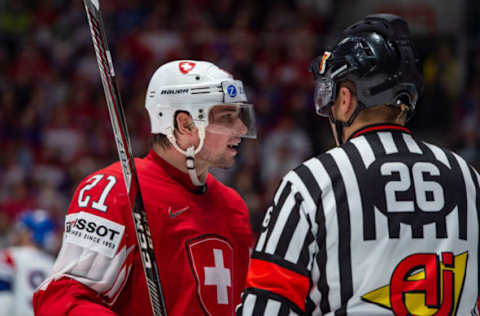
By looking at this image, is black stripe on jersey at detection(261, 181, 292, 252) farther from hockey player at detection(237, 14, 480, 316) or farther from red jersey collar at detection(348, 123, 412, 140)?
red jersey collar at detection(348, 123, 412, 140)

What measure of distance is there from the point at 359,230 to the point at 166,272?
813mm

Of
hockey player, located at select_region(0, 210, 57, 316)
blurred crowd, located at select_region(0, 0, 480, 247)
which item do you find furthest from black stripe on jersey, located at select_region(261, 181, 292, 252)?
blurred crowd, located at select_region(0, 0, 480, 247)

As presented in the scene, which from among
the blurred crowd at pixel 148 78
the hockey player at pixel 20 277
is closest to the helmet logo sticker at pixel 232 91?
the hockey player at pixel 20 277

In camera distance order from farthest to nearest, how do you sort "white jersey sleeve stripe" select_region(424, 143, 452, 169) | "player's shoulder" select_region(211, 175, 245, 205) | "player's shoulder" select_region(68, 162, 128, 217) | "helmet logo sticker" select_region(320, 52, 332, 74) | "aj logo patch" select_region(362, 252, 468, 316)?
"player's shoulder" select_region(211, 175, 245, 205)
"player's shoulder" select_region(68, 162, 128, 217)
"helmet logo sticker" select_region(320, 52, 332, 74)
"white jersey sleeve stripe" select_region(424, 143, 452, 169)
"aj logo patch" select_region(362, 252, 468, 316)

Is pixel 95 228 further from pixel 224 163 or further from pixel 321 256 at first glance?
pixel 321 256

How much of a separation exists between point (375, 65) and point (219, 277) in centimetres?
96

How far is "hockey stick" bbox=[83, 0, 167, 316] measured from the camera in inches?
85.4

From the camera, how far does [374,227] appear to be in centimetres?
174

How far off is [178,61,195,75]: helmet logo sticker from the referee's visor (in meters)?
0.67

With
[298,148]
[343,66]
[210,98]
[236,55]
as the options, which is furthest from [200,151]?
[236,55]

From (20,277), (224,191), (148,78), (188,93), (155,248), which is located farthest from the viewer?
(148,78)

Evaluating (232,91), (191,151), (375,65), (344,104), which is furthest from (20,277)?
(375,65)

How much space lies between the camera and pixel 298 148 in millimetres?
7418

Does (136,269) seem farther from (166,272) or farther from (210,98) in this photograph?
(210,98)
